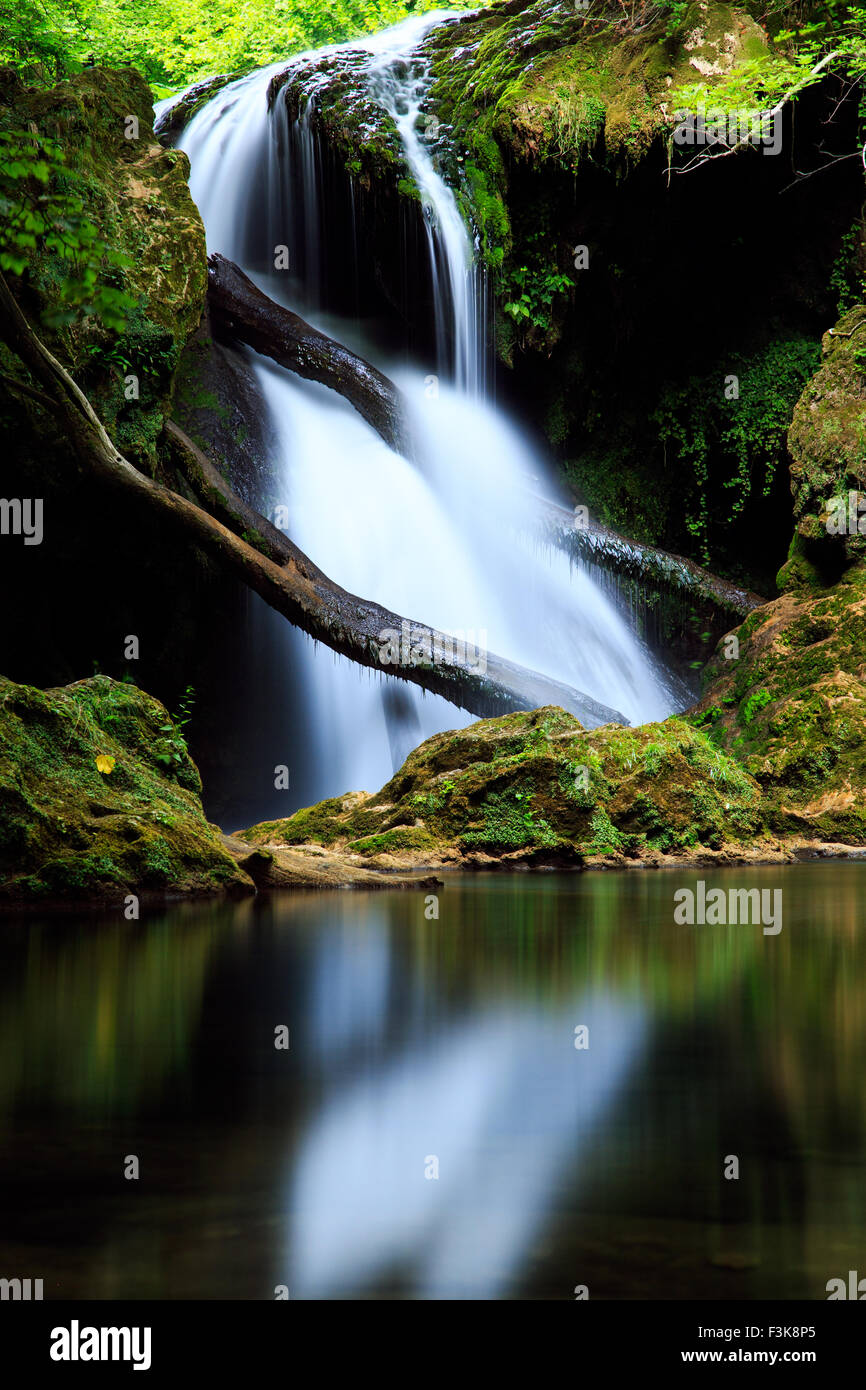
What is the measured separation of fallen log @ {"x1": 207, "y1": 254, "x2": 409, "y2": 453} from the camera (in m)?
15.3

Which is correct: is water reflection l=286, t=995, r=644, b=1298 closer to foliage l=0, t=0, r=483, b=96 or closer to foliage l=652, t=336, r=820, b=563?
foliage l=652, t=336, r=820, b=563

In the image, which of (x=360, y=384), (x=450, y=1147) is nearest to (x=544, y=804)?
(x=450, y=1147)

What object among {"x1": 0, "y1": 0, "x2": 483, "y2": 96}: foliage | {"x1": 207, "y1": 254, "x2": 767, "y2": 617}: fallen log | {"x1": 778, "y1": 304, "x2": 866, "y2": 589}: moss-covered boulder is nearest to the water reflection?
{"x1": 778, "y1": 304, "x2": 866, "y2": 589}: moss-covered boulder

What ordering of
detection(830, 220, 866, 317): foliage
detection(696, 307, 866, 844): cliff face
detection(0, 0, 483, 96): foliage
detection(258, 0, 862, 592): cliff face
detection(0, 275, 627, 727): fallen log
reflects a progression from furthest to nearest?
detection(0, 0, 483, 96): foliage
detection(830, 220, 866, 317): foliage
detection(258, 0, 862, 592): cliff face
detection(696, 307, 866, 844): cliff face
detection(0, 275, 627, 727): fallen log

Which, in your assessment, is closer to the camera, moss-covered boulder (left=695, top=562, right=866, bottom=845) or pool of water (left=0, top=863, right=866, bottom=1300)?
pool of water (left=0, top=863, right=866, bottom=1300)

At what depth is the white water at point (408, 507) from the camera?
14.1 metres

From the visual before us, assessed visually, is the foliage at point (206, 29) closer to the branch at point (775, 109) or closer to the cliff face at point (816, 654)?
the branch at point (775, 109)

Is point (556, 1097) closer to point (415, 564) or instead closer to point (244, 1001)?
point (244, 1001)

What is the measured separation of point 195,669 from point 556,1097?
40.7 feet

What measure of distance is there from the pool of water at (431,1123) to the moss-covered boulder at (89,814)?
1489mm

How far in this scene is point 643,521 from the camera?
764 inches

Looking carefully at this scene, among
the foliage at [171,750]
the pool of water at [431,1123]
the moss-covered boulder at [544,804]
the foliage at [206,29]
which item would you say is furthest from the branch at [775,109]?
the foliage at [206,29]

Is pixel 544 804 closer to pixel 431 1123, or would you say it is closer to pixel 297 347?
pixel 431 1123

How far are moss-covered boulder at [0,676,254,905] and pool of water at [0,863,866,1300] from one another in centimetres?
149
